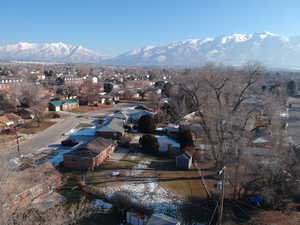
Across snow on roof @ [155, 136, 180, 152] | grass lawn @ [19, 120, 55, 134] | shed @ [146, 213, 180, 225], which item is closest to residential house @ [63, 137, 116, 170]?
snow on roof @ [155, 136, 180, 152]

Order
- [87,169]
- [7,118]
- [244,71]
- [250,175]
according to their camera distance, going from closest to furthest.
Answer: [250,175] < [87,169] < [244,71] < [7,118]

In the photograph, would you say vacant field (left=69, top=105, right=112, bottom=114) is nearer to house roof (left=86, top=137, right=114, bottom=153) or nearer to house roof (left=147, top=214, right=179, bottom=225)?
house roof (left=86, top=137, right=114, bottom=153)

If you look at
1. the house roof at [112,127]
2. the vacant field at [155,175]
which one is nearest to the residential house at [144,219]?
the vacant field at [155,175]

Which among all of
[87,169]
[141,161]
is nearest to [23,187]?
[87,169]

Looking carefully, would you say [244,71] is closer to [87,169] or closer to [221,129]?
[221,129]

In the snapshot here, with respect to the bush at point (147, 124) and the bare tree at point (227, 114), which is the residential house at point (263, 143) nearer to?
the bare tree at point (227, 114)

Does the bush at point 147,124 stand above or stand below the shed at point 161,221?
above

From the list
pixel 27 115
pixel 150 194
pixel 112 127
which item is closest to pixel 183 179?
pixel 150 194
